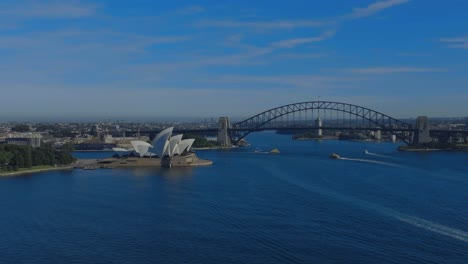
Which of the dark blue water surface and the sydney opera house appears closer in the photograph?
the dark blue water surface

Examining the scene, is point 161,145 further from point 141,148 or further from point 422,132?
point 422,132

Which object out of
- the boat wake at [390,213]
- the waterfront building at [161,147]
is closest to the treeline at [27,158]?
the waterfront building at [161,147]

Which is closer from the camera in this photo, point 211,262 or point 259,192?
point 211,262

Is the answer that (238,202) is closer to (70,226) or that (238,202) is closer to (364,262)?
(70,226)

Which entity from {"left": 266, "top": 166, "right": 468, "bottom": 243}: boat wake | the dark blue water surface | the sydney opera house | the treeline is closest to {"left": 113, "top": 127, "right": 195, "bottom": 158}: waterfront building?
the sydney opera house

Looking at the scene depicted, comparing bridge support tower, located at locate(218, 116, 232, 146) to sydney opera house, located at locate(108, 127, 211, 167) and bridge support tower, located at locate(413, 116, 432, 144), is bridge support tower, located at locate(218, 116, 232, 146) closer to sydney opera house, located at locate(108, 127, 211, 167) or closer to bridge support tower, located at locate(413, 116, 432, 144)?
bridge support tower, located at locate(413, 116, 432, 144)

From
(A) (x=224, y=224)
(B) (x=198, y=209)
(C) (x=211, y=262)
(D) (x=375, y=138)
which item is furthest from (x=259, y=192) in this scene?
(D) (x=375, y=138)
